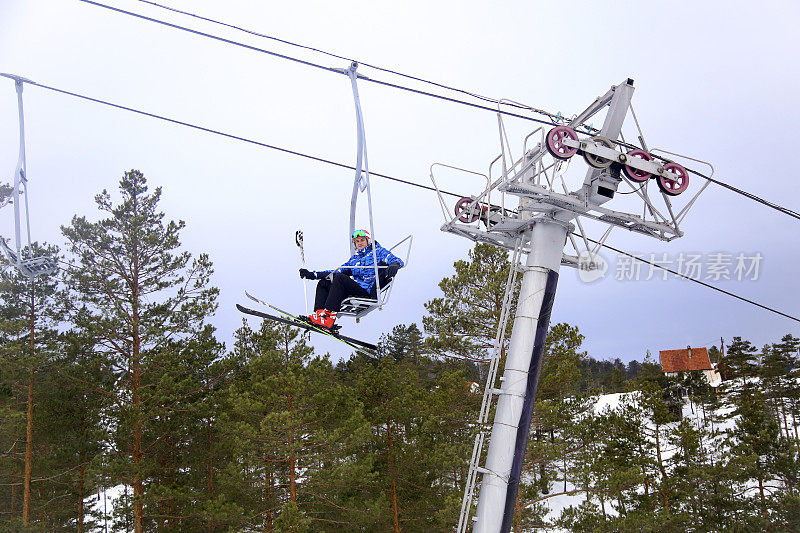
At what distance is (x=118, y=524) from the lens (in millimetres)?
21266

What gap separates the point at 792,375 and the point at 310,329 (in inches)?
1660

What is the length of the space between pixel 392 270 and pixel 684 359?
261 ft

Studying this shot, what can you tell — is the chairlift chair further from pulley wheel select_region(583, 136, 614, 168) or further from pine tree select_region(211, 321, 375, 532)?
pine tree select_region(211, 321, 375, 532)

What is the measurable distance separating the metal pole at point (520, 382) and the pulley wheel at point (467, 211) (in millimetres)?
1109

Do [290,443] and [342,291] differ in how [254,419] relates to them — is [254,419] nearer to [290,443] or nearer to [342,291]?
[290,443]

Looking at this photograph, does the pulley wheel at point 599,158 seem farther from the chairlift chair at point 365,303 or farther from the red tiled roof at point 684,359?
the red tiled roof at point 684,359

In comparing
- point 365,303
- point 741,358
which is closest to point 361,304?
point 365,303

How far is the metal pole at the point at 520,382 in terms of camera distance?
24.2 feet

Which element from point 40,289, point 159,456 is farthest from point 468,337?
point 40,289

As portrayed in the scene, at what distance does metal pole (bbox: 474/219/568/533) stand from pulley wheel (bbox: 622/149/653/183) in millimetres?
1040

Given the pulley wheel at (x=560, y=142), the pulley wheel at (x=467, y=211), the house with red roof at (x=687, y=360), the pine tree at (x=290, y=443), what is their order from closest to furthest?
the pulley wheel at (x=560, y=142)
the pulley wheel at (x=467, y=211)
the pine tree at (x=290, y=443)
the house with red roof at (x=687, y=360)

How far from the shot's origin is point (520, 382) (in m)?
7.54

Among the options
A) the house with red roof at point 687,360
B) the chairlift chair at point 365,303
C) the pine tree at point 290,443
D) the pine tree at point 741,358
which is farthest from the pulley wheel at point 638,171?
the house with red roof at point 687,360

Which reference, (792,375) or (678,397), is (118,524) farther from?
(792,375)
